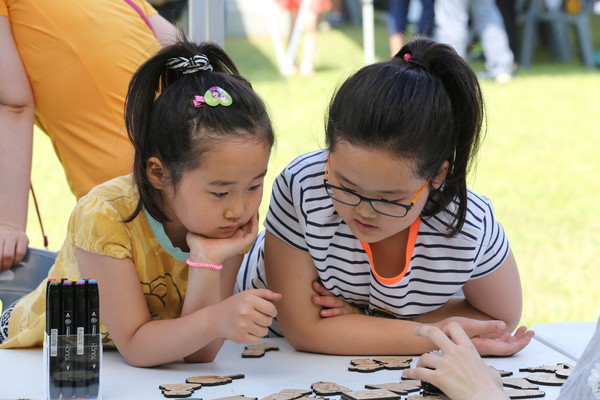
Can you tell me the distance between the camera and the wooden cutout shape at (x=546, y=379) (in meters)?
1.79

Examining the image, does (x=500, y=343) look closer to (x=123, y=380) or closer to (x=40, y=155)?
(x=123, y=380)

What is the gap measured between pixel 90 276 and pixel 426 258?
72 cm

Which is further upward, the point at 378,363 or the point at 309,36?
the point at 309,36

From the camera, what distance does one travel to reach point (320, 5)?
9.20 m

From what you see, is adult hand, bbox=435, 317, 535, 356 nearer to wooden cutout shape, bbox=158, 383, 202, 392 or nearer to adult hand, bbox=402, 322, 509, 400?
adult hand, bbox=402, 322, 509, 400

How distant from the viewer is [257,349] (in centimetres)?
199

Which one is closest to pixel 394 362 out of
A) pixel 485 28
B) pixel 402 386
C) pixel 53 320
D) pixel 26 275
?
pixel 402 386

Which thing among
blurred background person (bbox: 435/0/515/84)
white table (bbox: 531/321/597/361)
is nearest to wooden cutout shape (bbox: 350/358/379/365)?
white table (bbox: 531/321/597/361)

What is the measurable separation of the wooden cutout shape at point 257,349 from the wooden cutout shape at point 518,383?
1.75 feet

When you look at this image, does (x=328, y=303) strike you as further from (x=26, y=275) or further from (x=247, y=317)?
(x=26, y=275)

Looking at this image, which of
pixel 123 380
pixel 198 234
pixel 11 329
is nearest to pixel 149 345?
pixel 123 380

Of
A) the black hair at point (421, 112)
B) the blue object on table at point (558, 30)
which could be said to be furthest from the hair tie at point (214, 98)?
the blue object on table at point (558, 30)

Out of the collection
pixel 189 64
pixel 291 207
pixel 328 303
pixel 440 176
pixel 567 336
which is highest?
pixel 189 64

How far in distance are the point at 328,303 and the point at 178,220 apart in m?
0.39
